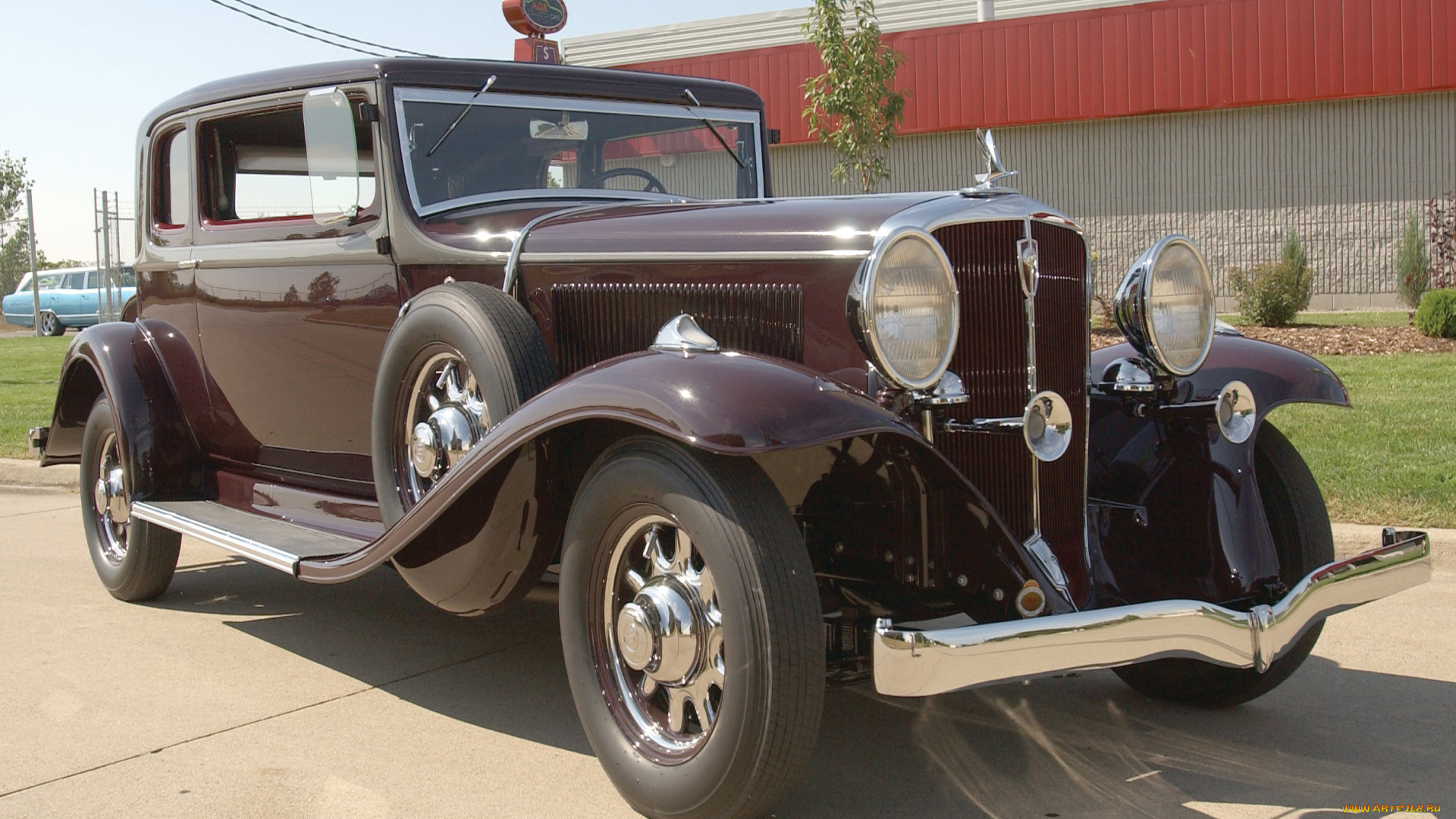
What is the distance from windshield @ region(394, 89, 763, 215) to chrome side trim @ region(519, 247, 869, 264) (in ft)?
1.97

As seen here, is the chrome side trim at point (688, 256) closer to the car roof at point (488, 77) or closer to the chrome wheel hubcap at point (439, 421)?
the chrome wheel hubcap at point (439, 421)

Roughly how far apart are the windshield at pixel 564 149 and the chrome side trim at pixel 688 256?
601mm

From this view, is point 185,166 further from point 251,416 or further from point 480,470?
point 480,470

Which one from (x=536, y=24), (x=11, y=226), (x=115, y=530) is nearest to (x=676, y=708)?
(x=536, y=24)

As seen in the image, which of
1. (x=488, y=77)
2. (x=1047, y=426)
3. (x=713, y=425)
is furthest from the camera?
(x=488, y=77)

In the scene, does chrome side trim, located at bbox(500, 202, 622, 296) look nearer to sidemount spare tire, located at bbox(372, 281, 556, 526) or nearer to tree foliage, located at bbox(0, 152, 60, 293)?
sidemount spare tire, located at bbox(372, 281, 556, 526)

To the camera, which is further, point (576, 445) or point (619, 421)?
point (576, 445)

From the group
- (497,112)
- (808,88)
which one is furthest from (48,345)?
(497,112)

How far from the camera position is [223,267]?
445 centimetres

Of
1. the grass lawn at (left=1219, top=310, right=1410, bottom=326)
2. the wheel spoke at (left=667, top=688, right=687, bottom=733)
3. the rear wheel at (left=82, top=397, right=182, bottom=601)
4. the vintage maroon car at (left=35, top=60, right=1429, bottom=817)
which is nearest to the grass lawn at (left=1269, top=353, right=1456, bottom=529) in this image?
the vintage maroon car at (left=35, top=60, right=1429, bottom=817)

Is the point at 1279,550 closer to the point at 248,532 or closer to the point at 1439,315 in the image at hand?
the point at 248,532

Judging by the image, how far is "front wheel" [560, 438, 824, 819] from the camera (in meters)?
2.37

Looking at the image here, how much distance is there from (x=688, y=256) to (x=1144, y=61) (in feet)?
49.9

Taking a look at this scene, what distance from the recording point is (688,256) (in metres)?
3.09
